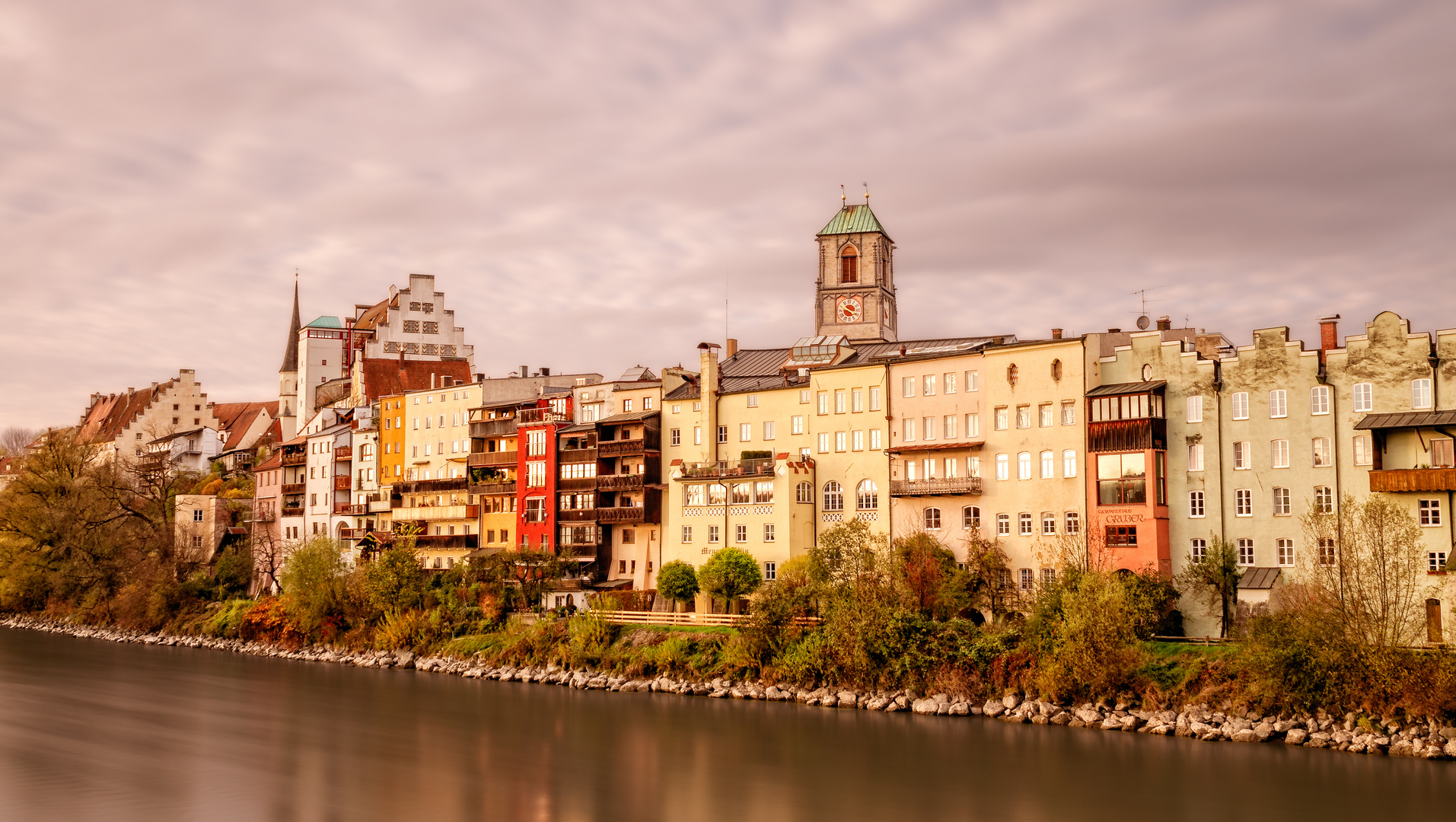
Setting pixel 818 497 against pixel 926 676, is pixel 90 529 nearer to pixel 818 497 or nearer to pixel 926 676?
pixel 818 497

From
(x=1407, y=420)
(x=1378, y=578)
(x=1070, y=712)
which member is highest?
(x=1407, y=420)

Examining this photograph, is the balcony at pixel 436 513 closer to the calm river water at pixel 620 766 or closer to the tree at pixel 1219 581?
the calm river water at pixel 620 766

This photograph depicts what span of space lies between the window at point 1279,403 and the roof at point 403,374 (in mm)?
66821

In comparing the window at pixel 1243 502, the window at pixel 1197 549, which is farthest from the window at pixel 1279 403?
the window at pixel 1197 549

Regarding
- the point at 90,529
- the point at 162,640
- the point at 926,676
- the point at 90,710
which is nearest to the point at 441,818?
the point at 926,676

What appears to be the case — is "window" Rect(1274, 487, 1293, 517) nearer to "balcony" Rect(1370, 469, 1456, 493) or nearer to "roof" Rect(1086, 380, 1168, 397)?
"balcony" Rect(1370, 469, 1456, 493)

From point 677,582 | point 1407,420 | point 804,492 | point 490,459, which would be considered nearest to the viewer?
point 1407,420

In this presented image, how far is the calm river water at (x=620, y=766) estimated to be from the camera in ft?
113

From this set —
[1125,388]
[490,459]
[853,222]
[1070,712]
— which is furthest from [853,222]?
[1070,712]

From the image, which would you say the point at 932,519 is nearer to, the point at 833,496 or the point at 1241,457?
the point at 833,496

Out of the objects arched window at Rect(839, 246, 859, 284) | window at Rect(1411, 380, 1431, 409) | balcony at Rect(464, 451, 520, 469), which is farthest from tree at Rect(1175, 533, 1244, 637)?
arched window at Rect(839, 246, 859, 284)

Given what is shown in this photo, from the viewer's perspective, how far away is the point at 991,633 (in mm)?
49375

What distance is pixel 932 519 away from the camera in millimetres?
60344

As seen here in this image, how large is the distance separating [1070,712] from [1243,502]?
12.7 metres
